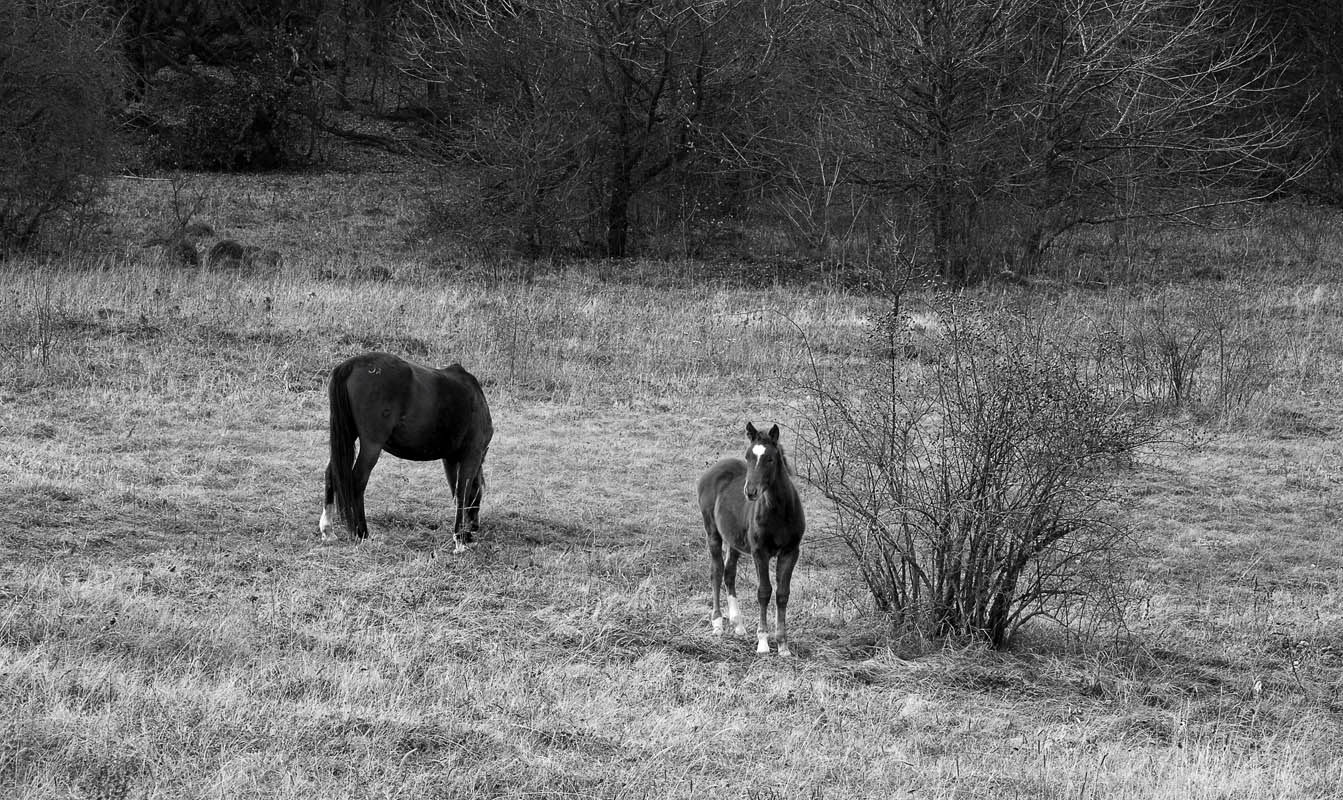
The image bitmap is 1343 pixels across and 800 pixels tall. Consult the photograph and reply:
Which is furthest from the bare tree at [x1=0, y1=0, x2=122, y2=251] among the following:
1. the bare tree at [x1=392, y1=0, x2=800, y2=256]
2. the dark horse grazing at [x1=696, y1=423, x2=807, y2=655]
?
the dark horse grazing at [x1=696, y1=423, x2=807, y2=655]

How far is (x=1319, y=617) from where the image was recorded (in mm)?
10305

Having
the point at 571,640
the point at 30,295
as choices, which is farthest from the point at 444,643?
the point at 30,295

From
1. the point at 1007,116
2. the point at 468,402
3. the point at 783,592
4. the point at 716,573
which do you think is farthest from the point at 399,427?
the point at 1007,116

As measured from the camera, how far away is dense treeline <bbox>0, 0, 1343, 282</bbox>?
26.8 metres

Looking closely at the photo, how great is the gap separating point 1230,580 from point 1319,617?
1144 millimetres

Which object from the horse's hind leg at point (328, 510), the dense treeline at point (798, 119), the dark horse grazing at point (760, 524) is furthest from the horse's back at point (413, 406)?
the dense treeline at point (798, 119)

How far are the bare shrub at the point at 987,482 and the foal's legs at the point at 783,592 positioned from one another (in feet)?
1.96

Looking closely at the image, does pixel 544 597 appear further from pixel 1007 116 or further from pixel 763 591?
pixel 1007 116

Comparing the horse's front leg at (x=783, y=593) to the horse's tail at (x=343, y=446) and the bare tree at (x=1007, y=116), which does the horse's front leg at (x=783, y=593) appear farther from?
the bare tree at (x=1007, y=116)

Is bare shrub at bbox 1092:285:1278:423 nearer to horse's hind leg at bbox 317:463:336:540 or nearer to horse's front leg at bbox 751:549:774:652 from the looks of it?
horse's front leg at bbox 751:549:774:652

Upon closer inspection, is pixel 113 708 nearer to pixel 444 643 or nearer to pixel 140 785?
pixel 140 785

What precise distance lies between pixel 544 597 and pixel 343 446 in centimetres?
243

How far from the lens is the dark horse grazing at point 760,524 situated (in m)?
8.55

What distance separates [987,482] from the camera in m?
9.10
